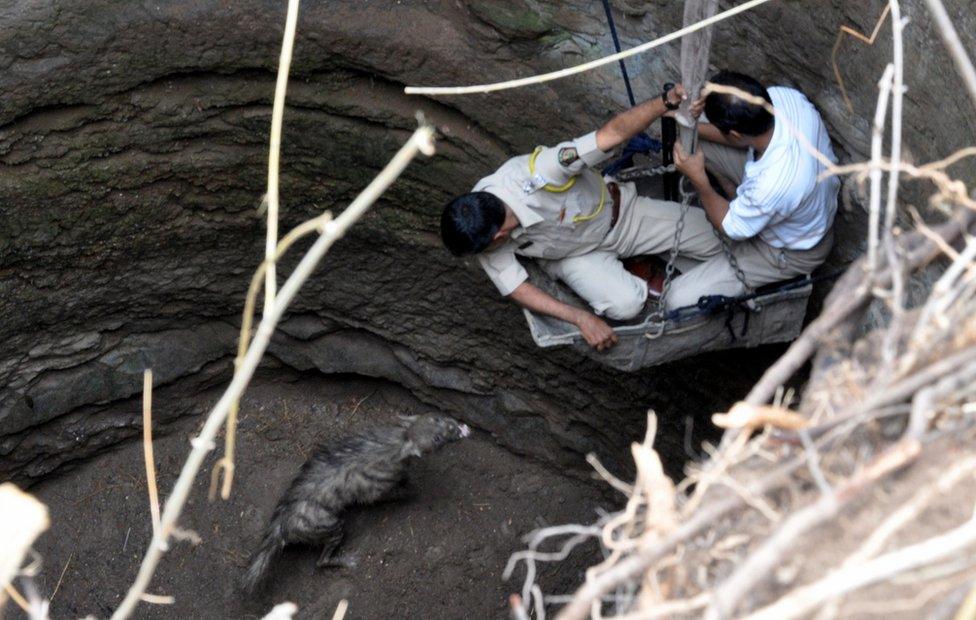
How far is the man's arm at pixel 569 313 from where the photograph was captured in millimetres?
4793

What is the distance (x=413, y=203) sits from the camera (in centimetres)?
660

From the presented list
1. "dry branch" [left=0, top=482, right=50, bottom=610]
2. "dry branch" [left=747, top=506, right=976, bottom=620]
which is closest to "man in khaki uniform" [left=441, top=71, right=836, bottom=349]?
"dry branch" [left=747, top=506, right=976, bottom=620]

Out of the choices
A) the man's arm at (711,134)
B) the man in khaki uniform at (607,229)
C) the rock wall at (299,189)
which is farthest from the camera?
the rock wall at (299,189)

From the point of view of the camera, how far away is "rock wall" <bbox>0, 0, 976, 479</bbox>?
5566mm

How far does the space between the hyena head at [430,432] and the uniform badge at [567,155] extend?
273cm

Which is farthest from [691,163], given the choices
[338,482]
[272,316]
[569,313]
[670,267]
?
[338,482]

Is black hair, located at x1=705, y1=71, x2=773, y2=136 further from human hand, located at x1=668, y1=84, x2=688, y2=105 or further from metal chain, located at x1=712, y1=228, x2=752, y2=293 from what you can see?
metal chain, located at x1=712, y1=228, x2=752, y2=293

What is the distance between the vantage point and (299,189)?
260 inches

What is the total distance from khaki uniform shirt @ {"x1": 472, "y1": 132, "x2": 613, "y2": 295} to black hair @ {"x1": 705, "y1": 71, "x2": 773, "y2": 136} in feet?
2.59

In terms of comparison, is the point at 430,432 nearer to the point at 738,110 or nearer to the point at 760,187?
the point at 760,187

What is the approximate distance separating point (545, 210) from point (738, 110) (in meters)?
1.11

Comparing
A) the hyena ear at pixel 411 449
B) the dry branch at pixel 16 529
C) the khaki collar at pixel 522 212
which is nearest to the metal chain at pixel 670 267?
the khaki collar at pixel 522 212

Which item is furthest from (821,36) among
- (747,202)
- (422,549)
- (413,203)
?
(422,549)

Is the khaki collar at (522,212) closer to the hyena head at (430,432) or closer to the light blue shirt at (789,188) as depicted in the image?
the light blue shirt at (789,188)
